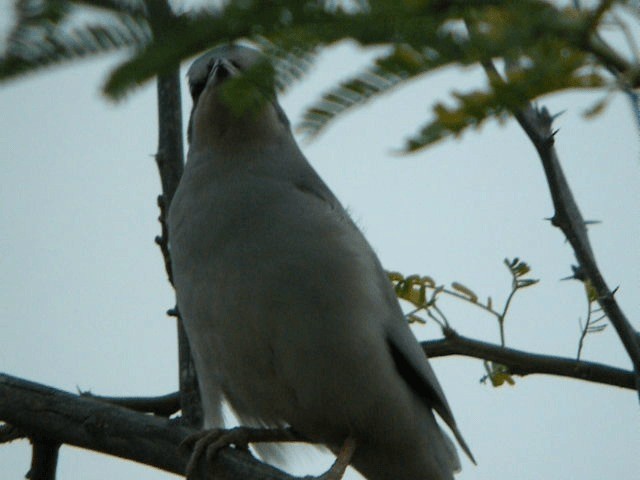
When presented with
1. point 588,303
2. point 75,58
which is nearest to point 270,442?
point 588,303

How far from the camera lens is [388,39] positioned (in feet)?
5.28

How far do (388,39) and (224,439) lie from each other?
126 inches

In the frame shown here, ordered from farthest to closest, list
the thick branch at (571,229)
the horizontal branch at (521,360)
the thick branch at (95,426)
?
the thick branch at (95,426)
the horizontal branch at (521,360)
the thick branch at (571,229)

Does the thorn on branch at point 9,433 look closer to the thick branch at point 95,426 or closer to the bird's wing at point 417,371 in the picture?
the thick branch at point 95,426

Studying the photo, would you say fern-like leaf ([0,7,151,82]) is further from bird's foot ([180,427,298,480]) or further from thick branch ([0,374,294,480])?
bird's foot ([180,427,298,480])

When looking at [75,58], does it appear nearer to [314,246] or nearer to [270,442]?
[314,246]

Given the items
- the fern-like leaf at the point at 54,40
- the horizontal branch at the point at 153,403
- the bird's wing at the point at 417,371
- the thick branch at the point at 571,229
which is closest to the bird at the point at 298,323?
the bird's wing at the point at 417,371

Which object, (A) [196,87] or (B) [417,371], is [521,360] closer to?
(B) [417,371]

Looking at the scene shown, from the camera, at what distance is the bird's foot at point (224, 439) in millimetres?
4246

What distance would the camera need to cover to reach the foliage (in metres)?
1.55

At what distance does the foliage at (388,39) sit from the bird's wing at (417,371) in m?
3.06

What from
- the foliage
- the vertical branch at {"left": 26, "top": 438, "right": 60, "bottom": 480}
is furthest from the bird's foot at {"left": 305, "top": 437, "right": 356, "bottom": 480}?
the foliage

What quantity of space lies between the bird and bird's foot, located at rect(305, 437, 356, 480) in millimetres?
13

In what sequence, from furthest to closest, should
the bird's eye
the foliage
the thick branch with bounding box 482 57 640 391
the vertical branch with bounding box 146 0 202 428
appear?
the bird's eye → the vertical branch with bounding box 146 0 202 428 → the thick branch with bounding box 482 57 640 391 → the foliage
